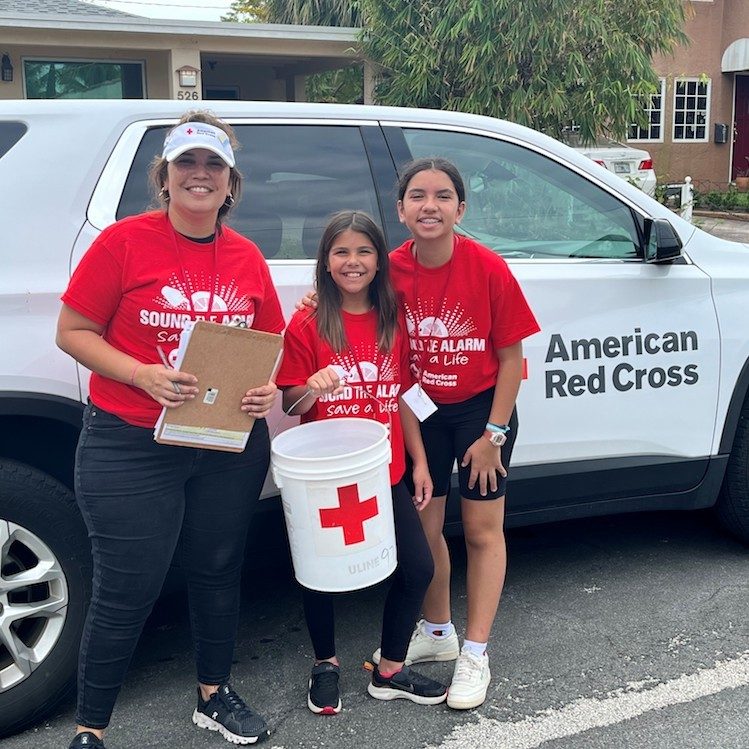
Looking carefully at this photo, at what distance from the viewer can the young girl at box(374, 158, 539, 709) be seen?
281cm

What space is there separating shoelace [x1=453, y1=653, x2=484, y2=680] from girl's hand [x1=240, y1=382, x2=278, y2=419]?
3.69 ft

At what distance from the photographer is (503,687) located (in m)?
3.12

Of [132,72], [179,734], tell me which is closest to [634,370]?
[179,734]

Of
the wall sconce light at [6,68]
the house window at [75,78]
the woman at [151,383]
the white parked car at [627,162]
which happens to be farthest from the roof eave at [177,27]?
the woman at [151,383]

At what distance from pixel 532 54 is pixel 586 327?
9729 mm

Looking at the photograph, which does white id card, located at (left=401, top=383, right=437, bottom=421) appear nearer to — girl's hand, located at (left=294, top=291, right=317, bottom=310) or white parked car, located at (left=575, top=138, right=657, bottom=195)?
girl's hand, located at (left=294, top=291, right=317, bottom=310)

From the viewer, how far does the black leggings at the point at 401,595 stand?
9.44 feet

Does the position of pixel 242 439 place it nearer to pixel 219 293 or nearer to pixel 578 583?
pixel 219 293

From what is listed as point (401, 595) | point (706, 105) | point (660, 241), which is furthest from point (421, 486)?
point (706, 105)

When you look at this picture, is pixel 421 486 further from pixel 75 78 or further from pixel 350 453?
pixel 75 78

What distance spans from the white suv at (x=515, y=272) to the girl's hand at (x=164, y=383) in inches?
20.4

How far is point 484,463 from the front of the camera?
2939mm

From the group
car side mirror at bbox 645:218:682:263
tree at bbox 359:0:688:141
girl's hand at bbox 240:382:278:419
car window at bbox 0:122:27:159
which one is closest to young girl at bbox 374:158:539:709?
girl's hand at bbox 240:382:278:419

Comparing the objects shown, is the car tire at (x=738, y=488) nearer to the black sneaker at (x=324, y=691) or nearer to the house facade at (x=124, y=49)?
the black sneaker at (x=324, y=691)
